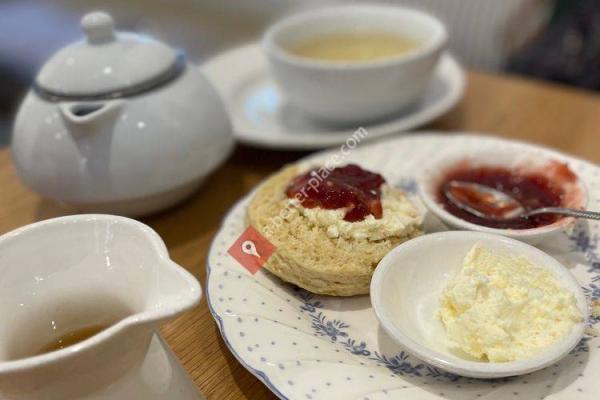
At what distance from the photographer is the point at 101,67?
1286 millimetres

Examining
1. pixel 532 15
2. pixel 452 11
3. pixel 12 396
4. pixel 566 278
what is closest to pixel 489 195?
pixel 566 278

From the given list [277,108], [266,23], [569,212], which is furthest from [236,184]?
[266,23]

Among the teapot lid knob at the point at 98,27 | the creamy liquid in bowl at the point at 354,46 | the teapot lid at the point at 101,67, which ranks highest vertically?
the teapot lid knob at the point at 98,27

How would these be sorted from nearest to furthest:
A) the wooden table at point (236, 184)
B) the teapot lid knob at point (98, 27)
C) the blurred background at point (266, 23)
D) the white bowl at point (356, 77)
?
the wooden table at point (236, 184), the teapot lid knob at point (98, 27), the white bowl at point (356, 77), the blurred background at point (266, 23)

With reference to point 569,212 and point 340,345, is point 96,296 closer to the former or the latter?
point 340,345

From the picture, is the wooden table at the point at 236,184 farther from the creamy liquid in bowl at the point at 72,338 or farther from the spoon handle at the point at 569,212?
the spoon handle at the point at 569,212

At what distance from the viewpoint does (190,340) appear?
3.76 ft

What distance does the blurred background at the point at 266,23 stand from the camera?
8.79 feet

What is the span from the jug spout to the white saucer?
577mm

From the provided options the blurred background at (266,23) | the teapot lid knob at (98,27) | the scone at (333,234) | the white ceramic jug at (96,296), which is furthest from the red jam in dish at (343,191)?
the blurred background at (266,23)

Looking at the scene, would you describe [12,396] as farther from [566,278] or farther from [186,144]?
[566,278]

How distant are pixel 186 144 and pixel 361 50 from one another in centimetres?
97

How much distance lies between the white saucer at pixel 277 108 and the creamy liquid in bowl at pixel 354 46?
179mm

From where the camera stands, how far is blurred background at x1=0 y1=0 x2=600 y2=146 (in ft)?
8.79
